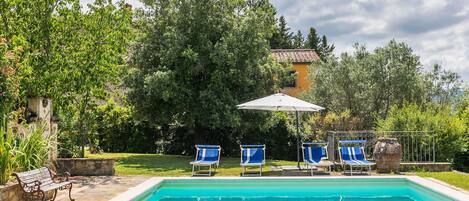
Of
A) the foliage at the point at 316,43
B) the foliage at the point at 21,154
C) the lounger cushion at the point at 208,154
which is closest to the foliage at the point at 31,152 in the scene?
the foliage at the point at 21,154

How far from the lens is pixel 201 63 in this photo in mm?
20047

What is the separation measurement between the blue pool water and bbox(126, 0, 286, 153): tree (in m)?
6.07

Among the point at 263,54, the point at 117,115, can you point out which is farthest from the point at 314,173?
the point at 117,115

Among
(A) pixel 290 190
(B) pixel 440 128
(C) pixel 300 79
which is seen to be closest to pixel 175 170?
(A) pixel 290 190

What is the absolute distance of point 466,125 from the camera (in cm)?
1856

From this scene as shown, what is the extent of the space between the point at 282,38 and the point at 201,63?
33.4 metres

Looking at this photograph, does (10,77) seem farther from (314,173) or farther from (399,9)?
(399,9)

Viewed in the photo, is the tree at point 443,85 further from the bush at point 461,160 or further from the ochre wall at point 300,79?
the ochre wall at point 300,79

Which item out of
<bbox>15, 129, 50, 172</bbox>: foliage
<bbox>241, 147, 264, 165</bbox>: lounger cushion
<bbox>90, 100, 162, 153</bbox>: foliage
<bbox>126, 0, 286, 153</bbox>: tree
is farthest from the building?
<bbox>15, 129, 50, 172</bbox>: foliage

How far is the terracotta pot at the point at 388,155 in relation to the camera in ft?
49.0

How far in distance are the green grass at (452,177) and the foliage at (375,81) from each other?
8937 millimetres

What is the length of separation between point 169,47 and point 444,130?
11402 mm

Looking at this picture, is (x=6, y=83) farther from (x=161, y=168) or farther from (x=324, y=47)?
(x=324, y=47)

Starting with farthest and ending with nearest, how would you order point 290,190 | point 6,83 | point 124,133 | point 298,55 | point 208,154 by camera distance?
point 298,55
point 124,133
point 208,154
point 290,190
point 6,83
